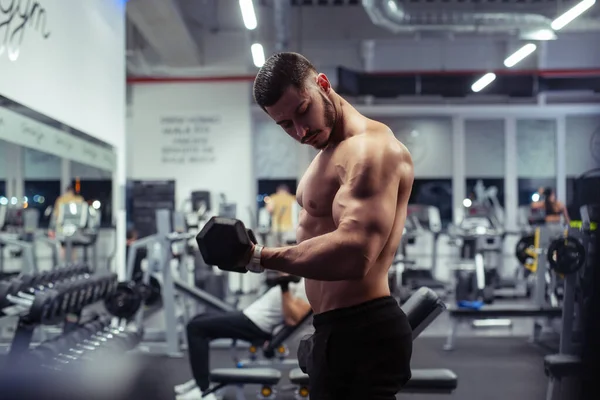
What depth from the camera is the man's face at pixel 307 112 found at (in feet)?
4.59

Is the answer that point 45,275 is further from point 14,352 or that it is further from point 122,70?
point 122,70

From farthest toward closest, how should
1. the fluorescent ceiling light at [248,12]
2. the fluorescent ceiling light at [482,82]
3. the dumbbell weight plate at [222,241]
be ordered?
1. the fluorescent ceiling light at [482,82]
2. the fluorescent ceiling light at [248,12]
3. the dumbbell weight plate at [222,241]

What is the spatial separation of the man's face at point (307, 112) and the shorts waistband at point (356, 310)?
37 cm

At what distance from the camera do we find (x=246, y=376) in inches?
128

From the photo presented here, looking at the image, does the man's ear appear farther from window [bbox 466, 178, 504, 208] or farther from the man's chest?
window [bbox 466, 178, 504, 208]

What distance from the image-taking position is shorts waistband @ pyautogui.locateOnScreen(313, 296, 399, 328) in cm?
142

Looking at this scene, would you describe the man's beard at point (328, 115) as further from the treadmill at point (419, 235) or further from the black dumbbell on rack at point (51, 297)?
the treadmill at point (419, 235)

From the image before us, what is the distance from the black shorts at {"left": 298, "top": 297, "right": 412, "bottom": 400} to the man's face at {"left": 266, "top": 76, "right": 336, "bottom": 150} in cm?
39

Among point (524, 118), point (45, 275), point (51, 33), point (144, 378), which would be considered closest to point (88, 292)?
point (45, 275)

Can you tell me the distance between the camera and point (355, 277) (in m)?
1.30

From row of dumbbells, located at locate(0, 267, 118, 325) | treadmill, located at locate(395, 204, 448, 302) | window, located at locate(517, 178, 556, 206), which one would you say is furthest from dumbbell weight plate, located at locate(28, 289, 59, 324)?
window, located at locate(517, 178, 556, 206)

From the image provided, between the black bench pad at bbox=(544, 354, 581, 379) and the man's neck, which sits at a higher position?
the man's neck

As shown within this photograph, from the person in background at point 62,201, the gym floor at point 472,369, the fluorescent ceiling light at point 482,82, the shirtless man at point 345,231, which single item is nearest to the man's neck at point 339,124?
the shirtless man at point 345,231

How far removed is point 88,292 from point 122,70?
2.77m
